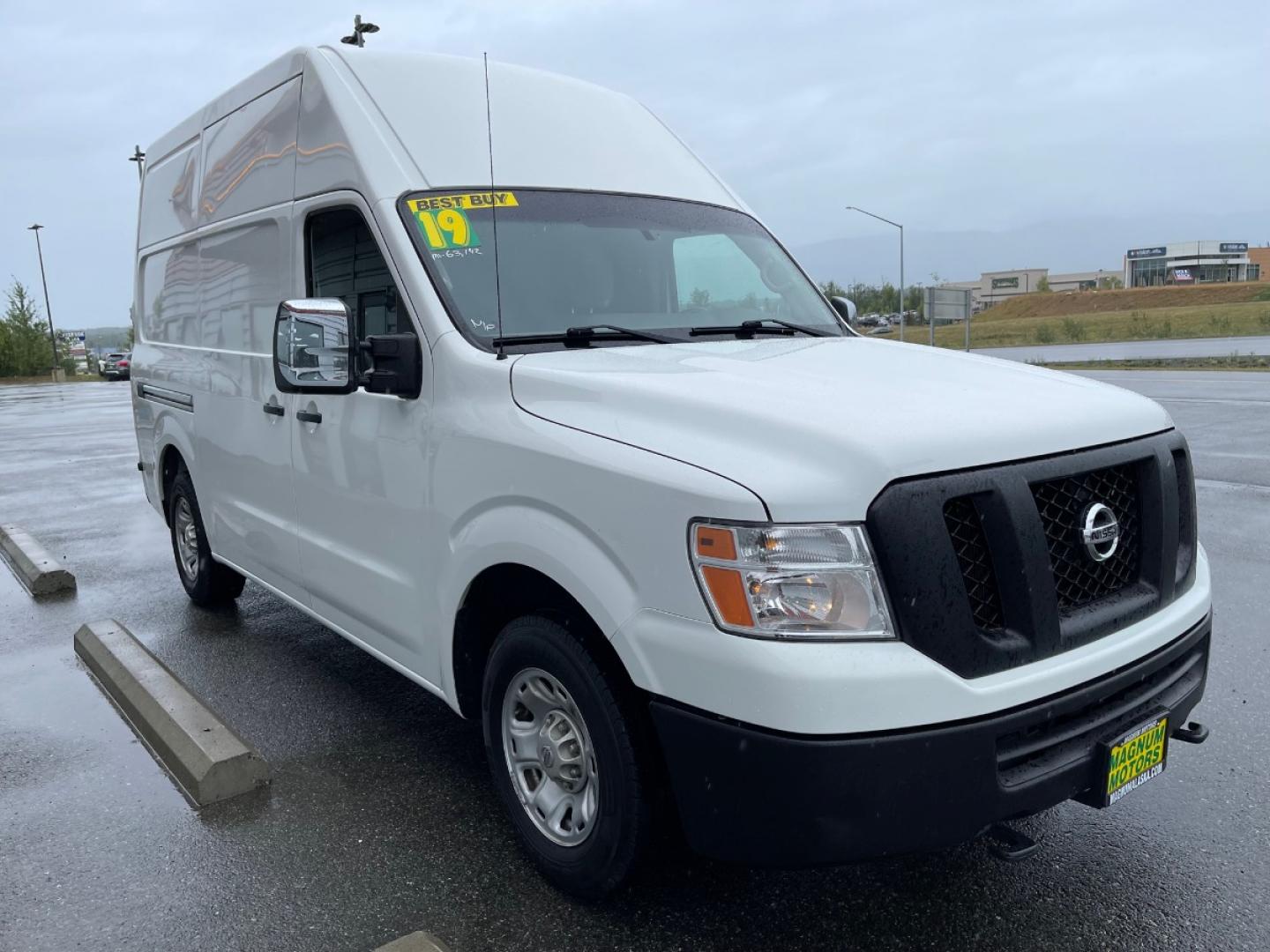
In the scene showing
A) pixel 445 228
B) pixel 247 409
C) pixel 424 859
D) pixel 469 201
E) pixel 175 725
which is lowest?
pixel 424 859

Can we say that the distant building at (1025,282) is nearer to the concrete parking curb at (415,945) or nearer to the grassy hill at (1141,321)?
the grassy hill at (1141,321)

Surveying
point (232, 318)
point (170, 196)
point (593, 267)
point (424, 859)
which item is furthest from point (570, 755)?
point (170, 196)

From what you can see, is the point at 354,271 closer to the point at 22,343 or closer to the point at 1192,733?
the point at 1192,733

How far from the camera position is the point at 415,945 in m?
2.63

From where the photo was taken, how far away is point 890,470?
2328 mm

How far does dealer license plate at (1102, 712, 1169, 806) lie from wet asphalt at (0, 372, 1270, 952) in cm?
44

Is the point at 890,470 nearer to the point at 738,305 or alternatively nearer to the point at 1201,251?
the point at 738,305

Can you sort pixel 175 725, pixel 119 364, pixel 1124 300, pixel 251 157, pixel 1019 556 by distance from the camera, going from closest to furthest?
pixel 1019 556 < pixel 175 725 < pixel 251 157 < pixel 119 364 < pixel 1124 300

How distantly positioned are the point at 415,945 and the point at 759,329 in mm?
2340

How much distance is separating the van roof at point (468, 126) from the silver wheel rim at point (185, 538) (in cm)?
272

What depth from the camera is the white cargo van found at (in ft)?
7.59

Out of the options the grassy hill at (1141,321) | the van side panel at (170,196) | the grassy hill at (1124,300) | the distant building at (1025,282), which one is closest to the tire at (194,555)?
the van side panel at (170,196)

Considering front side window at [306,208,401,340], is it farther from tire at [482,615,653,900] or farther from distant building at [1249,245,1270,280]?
distant building at [1249,245,1270,280]

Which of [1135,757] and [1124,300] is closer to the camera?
[1135,757]
